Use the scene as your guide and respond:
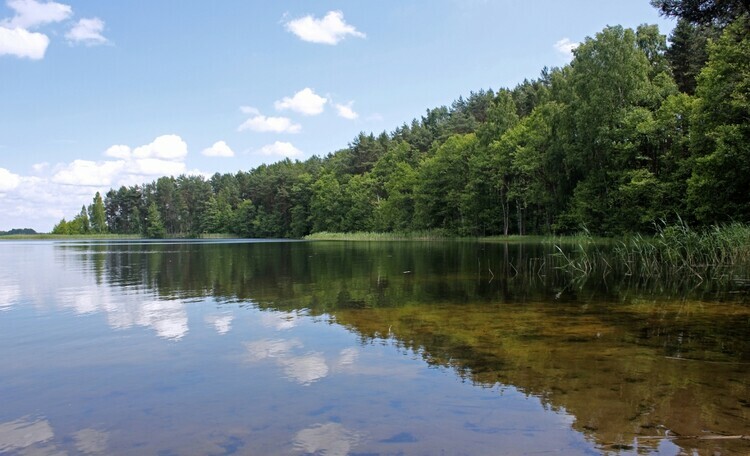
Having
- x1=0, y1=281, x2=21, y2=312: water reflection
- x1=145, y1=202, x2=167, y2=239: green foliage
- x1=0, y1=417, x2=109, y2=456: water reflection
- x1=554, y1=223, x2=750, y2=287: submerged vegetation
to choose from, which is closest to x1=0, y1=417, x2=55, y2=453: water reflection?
x1=0, y1=417, x2=109, y2=456: water reflection

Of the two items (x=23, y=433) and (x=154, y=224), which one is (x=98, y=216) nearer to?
(x=154, y=224)

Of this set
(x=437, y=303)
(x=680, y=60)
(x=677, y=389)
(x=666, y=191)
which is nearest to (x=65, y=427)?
(x=677, y=389)

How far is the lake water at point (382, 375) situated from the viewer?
4.84 m

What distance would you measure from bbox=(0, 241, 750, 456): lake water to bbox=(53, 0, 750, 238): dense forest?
9677 millimetres

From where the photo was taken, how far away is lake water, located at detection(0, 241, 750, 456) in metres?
4.84

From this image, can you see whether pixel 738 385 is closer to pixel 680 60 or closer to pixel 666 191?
pixel 666 191

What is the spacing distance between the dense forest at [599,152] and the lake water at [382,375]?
31.7ft

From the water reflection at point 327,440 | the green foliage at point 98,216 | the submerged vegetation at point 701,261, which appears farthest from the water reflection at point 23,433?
the green foliage at point 98,216

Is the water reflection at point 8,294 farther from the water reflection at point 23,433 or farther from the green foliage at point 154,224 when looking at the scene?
the green foliage at point 154,224

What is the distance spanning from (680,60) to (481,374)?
196 feet

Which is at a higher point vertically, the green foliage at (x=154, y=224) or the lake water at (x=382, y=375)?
the green foliage at (x=154, y=224)

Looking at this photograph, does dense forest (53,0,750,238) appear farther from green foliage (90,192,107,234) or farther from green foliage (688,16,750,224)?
green foliage (90,192,107,234)

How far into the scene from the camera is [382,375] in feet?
22.7

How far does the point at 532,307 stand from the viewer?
12.3 m
